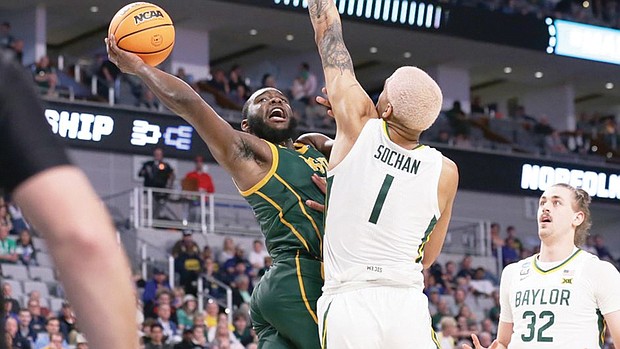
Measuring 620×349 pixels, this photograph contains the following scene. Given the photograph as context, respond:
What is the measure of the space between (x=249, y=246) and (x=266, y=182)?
1393 centimetres

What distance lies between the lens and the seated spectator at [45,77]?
62.0ft

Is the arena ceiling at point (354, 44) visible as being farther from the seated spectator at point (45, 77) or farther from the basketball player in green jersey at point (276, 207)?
the basketball player in green jersey at point (276, 207)

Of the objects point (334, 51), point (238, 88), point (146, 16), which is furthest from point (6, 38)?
point (334, 51)

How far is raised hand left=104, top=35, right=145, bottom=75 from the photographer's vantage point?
17.5 feet

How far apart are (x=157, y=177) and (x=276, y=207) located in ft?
44.3

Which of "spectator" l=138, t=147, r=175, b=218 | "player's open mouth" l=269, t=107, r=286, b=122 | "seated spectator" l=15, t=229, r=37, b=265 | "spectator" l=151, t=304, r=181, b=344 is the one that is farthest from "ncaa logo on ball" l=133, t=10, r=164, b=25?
"spectator" l=138, t=147, r=175, b=218

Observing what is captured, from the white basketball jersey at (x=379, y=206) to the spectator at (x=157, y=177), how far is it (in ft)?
46.4

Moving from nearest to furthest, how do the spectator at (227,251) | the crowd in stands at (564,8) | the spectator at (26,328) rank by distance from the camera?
the spectator at (26,328) < the spectator at (227,251) < the crowd in stands at (564,8)

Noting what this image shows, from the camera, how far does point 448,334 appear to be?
15.9 m

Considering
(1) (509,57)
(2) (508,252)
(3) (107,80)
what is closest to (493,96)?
(1) (509,57)

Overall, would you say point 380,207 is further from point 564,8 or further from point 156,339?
point 564,8

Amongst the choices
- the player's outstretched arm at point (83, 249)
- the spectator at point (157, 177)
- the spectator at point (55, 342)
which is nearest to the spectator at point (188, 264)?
the spectator at point (157, 177)

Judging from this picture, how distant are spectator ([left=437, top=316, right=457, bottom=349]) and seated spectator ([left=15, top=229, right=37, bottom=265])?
5.79 metres

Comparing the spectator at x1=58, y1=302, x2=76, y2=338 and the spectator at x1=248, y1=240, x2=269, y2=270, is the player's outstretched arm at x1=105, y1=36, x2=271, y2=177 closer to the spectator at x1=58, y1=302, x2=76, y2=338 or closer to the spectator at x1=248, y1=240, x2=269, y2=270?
the spectator at x1=58, y1=302, x2=76, y2=338
